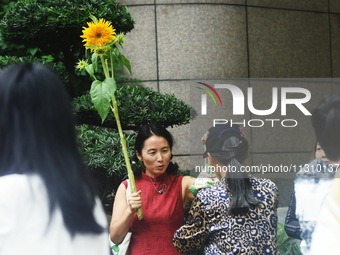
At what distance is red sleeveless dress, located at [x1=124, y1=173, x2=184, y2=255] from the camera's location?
5094 mm

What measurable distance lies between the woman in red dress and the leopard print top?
432mm

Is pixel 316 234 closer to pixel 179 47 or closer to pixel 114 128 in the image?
pixel 114 128

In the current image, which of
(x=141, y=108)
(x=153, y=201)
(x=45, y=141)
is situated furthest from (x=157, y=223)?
(x=45, y=141)

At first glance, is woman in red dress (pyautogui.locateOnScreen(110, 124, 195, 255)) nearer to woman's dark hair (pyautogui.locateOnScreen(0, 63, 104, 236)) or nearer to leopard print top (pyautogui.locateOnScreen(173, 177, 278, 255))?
leopard print top (pyautogui.locateOnScreen(173, 177, 278, 255))

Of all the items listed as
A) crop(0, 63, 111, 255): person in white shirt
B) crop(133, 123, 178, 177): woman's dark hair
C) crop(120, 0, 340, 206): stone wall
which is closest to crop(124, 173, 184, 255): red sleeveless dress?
crop(133, 123, 178, 177): woman's dark hair

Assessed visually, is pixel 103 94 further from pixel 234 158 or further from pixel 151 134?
pixel 234 158

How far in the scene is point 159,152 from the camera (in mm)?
5344

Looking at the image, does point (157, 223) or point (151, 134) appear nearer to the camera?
point (157, 223)

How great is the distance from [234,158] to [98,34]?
1284mm

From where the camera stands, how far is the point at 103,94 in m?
5.22

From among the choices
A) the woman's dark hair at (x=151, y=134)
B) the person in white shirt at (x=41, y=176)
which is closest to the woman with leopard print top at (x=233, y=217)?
the woman's dark hair at (x=151, y=134)

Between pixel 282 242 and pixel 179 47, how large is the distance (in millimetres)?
3325

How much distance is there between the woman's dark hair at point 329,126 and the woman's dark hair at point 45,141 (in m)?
1.61

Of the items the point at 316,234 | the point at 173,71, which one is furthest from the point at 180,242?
the point at 173,71
